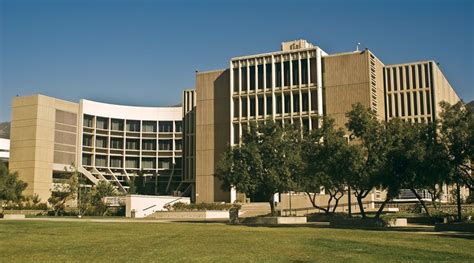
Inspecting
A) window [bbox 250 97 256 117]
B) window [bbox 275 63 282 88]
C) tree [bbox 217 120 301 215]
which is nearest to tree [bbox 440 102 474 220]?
tree [bbox 217 120 301 215]

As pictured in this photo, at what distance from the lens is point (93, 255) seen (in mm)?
17328

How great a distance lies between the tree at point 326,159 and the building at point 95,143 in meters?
67.0

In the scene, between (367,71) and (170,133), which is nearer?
(367,71)

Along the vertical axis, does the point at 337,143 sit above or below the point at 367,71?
below

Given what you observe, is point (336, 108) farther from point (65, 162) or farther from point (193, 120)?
point (65, 162)

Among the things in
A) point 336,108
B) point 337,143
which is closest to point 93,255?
point 337,143

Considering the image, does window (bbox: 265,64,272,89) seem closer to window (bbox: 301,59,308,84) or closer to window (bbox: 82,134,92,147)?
window (bbox: 301,59,308,84)

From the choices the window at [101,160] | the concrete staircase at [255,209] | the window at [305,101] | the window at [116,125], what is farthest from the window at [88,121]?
the concrete staircase at [255,209]

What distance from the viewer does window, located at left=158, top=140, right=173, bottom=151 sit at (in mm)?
122062

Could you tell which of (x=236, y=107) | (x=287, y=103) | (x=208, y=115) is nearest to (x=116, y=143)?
(x=208, y=115)

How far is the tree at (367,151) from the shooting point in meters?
39.7

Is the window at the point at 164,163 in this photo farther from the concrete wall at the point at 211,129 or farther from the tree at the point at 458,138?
the tree at the point at 458,138

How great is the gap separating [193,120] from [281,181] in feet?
221

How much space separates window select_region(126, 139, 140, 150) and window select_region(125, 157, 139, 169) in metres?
2.24
